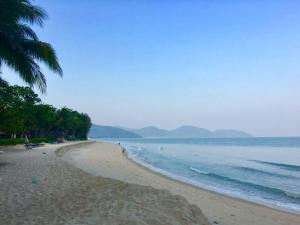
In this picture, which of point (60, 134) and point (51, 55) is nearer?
point (51, 55)

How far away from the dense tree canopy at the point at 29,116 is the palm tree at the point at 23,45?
4.39 m

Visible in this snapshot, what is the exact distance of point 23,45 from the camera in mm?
9398

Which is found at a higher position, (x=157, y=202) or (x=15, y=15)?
(x=15, y=15)

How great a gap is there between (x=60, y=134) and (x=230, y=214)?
6435cm

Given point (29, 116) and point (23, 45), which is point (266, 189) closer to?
point (23, 45)

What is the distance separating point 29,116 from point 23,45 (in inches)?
1502

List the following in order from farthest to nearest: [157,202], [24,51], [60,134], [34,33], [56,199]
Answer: [60,134]
[34,33]
[24,51]
[56,199]
[157,202]

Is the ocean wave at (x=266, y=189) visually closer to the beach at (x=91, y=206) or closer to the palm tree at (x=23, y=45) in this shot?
the beach at (x=91, y=206)

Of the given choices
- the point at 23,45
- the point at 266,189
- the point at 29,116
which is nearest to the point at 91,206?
the point at 23,45

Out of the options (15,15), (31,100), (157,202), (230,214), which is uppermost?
(31,100)

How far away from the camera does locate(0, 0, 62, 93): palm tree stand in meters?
8.63

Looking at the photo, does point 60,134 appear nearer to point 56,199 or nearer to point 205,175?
point 205,175

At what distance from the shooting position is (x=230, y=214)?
980cm

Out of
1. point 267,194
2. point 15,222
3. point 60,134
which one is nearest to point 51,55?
point 15,222
